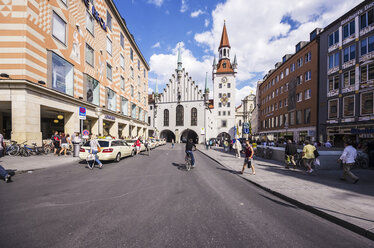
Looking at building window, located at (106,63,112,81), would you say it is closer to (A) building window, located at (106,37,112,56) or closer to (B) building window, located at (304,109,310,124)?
(A) building window, located at (106,37,112,56)

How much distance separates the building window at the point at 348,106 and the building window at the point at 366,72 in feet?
7.05

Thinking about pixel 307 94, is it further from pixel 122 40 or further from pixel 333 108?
pixel 122 40

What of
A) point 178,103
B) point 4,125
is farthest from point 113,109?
point 178,103

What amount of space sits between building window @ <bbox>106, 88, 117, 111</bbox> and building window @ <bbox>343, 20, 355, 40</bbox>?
97.7 feet

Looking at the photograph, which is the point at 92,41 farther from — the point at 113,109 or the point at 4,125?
the point at 4,125

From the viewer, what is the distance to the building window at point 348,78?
60.2 feet

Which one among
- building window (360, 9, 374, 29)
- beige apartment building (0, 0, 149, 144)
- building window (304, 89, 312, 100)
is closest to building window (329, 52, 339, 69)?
building window (360, 9, 374, 29)

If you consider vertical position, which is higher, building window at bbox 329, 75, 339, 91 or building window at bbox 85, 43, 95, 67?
building window at bbox 85, 43, 95, 67

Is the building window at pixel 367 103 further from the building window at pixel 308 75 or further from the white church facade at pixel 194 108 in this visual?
the white church facade at pixel 194 108

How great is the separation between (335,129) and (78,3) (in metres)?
31.4

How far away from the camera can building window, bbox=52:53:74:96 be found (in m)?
12.3

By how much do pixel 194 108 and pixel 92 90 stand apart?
3049cm

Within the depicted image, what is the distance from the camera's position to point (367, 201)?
4312mm

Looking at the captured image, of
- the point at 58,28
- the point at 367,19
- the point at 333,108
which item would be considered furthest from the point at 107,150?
the point at 367,19
